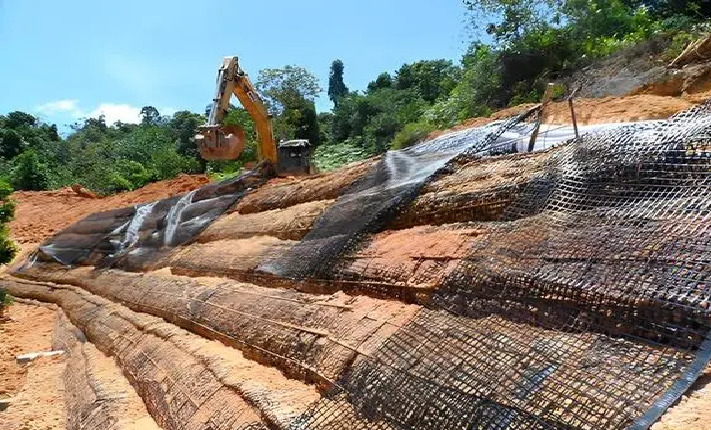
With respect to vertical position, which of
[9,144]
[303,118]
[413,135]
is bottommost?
[413,135]

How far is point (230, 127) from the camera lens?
7.70 metres

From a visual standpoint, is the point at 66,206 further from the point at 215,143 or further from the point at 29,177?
the point at 215,143

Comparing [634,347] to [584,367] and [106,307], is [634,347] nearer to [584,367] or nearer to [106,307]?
[584,367]

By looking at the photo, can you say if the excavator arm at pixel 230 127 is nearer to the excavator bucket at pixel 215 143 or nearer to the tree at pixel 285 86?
the excavator bucket at pixel 215 143

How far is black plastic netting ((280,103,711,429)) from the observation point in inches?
56.1

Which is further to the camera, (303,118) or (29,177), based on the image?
(303,118)

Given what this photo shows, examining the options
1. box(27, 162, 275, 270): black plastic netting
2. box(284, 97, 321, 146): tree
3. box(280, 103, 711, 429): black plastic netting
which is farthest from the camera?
box(284, 97, 321, 146): tree

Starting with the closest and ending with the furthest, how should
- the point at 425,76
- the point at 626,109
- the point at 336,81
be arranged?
1. the point at 626,109
2. the point at 425,76
3. the point at 336,81

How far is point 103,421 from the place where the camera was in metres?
2.88

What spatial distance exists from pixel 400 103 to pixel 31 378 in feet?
65.8

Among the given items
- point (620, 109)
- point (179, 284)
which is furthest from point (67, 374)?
point (620, 109)

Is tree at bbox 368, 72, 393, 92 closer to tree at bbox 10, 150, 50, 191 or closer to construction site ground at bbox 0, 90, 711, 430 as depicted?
tree at bbox 10, 150, 50, 191

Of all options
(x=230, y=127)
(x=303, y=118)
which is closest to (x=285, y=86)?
(x=303, y=118)

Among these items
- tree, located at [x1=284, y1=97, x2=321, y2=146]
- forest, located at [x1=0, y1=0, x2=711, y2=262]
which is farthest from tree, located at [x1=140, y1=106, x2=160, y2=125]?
tree, located at [x1=284, y1=97, x2=321, y2=146]
